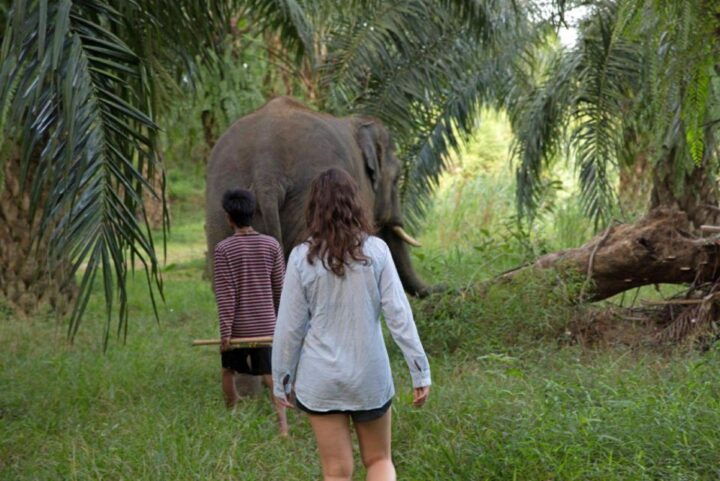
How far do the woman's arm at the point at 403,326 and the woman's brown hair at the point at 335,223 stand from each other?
0.49 feet

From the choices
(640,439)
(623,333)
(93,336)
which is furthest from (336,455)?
(93,336)

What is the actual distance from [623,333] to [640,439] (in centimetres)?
339

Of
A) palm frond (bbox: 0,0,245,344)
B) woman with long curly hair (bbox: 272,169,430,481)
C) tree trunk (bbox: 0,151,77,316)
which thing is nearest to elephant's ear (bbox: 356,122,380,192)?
palm frond (bbox: 0,0,245,344)

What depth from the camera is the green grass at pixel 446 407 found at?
5.61 metres

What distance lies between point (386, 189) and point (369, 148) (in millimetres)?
583

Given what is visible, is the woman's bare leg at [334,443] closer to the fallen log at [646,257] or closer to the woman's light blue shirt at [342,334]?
the woman's light blue shirt at [342,334]

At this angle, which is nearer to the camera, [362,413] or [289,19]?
[362,413]

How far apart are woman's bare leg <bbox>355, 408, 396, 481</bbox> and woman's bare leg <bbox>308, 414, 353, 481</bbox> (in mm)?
73

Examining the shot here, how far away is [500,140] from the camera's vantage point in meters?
27.9

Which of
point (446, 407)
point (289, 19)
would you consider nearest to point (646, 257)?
point (446, 407)

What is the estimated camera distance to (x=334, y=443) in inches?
190

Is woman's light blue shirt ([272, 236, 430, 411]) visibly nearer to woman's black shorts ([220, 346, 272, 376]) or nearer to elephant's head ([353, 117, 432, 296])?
woman's black shorts ([220, 346, 272, 376])

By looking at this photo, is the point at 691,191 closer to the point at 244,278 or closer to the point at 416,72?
the point at 416,72

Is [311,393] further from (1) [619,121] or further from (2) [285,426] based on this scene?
(1) [619,121]
